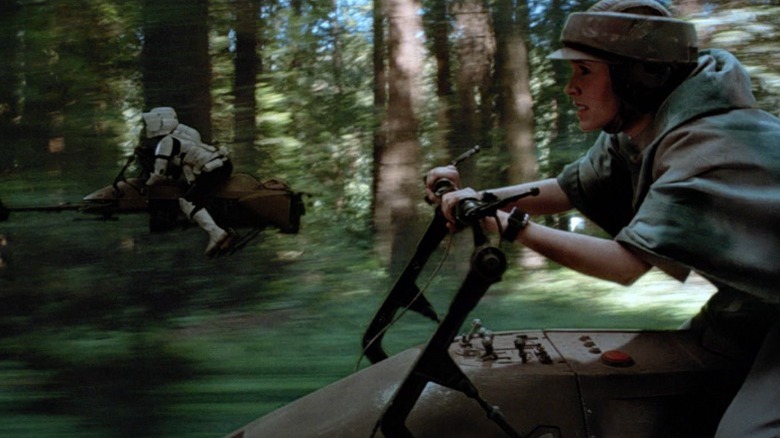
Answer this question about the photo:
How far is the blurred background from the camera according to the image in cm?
372

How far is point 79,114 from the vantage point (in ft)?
15.4

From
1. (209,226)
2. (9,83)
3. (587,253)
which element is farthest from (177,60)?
(587,253)

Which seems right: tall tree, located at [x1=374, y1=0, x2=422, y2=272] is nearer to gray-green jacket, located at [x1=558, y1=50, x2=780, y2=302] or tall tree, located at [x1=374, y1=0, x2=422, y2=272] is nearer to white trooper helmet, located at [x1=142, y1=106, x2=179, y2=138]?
white trooper helmet, located at [x1=142, y1=106, x2=179, y2=138]

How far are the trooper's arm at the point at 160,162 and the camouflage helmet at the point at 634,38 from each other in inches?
116

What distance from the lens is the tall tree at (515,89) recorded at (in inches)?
233

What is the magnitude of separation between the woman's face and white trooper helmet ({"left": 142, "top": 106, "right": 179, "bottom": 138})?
3.17 m

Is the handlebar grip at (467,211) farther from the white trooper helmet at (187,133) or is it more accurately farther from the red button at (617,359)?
the white trooper helmet at (187,133)

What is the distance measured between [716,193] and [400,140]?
3.99m

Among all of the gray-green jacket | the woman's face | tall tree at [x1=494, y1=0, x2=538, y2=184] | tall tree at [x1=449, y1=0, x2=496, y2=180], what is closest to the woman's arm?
the gray-green jacket

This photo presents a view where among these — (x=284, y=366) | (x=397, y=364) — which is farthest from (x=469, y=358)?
(x=284, y=366)

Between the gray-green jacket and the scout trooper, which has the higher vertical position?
the gray-green jacket

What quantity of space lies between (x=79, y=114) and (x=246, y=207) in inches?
49.2

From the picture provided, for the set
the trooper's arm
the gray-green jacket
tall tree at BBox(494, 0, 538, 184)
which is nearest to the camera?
the gray-green jacket

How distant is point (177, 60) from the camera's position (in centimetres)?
487
